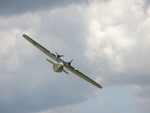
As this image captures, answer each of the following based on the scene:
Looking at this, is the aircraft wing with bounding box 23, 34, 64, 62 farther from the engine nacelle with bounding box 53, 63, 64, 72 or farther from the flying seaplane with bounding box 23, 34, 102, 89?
the engine nacelle with bounding box 53, 63, 64, 72

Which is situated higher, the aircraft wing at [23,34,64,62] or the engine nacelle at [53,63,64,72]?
the aircraft wing at [23,34,64,62]

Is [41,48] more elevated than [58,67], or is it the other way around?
[41,48]

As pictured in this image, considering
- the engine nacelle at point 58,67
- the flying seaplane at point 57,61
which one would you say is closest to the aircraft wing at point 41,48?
the flying seaplane at point 57,61

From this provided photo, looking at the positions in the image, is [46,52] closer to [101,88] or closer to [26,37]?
[26,37]

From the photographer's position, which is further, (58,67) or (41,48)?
(41,48)

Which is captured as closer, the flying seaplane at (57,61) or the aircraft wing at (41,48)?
the flying seaplane at (57,61)

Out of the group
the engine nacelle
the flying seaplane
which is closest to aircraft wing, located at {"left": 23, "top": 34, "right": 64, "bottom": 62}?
the flying seaplane

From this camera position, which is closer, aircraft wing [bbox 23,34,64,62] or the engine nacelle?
the engine nacelle

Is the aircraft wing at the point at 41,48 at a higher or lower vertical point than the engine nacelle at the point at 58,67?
higher

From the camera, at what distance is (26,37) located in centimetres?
11100

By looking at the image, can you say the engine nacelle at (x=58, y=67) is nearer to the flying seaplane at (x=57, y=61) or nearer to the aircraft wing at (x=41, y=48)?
the flying seaplane at (x=57, y=61)

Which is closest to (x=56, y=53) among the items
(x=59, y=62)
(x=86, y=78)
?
(x=59, y=62)

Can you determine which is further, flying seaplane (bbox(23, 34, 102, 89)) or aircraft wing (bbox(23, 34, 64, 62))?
aircraft wing (bbox(23, 34, 64, 62))

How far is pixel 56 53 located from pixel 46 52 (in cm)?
375
